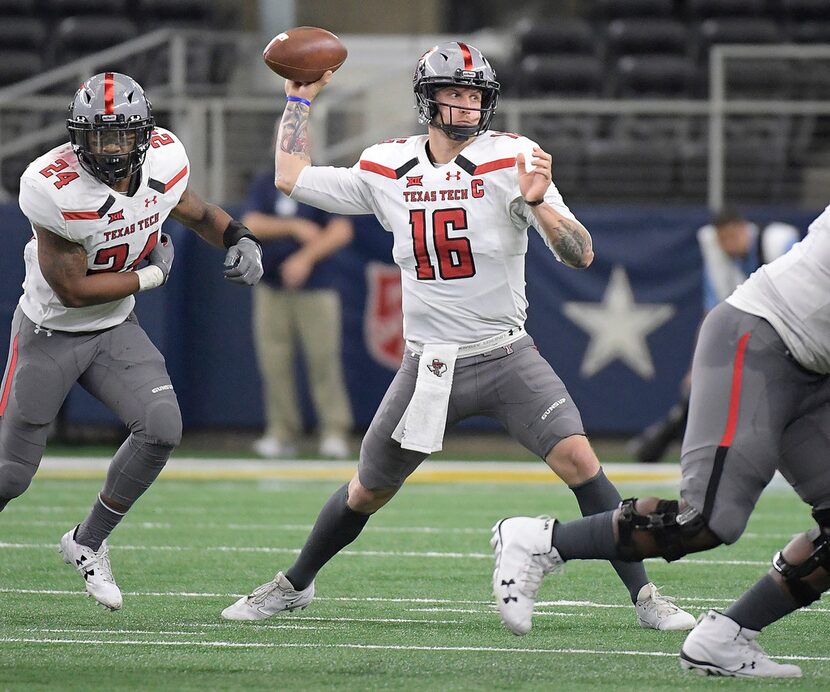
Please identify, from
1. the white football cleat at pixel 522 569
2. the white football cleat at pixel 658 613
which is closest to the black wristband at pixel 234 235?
the white football cleat at pixel 522 569

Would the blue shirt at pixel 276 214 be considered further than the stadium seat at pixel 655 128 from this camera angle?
No

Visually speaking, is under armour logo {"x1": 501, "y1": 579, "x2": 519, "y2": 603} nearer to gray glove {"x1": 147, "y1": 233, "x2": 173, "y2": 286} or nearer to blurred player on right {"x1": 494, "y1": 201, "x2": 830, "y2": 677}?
blurred player on right {"x1": 494, "y1": 201, "x2": 830, "y2": 677}

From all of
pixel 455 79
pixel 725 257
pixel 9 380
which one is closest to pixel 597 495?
pixel 455 79

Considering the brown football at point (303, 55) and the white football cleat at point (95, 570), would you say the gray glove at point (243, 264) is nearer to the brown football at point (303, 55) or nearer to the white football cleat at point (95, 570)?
the brown football at point (303, 55)

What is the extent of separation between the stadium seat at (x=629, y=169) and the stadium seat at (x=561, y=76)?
47.5 inches

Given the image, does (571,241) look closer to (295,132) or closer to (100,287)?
(295,132)

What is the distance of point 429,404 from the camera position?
4.73 m

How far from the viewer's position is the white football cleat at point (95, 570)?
504 cm

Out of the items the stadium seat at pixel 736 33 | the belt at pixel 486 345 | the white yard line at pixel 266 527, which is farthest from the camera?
the stadium seat at pixel 736 33

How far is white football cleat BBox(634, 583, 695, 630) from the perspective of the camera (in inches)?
188

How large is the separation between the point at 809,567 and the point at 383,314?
675cm

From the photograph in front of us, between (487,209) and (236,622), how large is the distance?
1.55 metres

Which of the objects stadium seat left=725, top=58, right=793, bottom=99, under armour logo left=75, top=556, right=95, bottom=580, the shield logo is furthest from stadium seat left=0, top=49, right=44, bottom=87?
under armour logo left=75, top=556, right=95, bottom=580

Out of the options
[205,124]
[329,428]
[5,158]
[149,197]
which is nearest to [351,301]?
[329,428]
